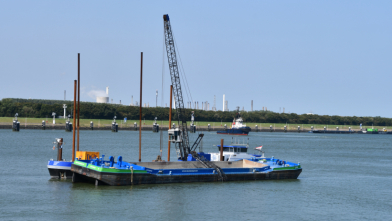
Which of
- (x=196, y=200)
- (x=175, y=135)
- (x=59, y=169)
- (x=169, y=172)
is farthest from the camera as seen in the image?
(x=175, y=135)

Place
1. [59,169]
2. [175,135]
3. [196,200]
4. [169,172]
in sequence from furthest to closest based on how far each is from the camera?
1. [175,135]
2. [59,169]
3. [169,172]
4. [196,200]

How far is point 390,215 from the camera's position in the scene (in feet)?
112

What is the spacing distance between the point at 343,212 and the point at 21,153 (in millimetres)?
48976

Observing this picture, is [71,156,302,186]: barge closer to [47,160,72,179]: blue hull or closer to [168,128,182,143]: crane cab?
[47,160,72,179]: blue hull

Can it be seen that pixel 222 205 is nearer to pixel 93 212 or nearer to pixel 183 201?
pixel 183 201

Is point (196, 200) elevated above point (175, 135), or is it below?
below

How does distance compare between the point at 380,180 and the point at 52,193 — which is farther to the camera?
the point at 380,180

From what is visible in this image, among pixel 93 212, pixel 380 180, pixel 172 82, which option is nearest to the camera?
pixel 93 212

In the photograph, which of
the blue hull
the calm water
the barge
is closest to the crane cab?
the barge

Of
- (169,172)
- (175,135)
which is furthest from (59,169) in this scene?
(175,135)

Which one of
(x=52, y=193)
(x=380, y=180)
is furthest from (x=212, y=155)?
(x=52, y=193)

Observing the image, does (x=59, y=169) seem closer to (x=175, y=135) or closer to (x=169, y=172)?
(x=169, y=172)

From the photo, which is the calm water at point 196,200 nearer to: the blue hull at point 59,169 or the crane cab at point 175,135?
the blue hull at point 59,169

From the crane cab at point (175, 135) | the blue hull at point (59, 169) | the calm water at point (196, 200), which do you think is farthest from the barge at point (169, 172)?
the crane cab at point (175, 135)
